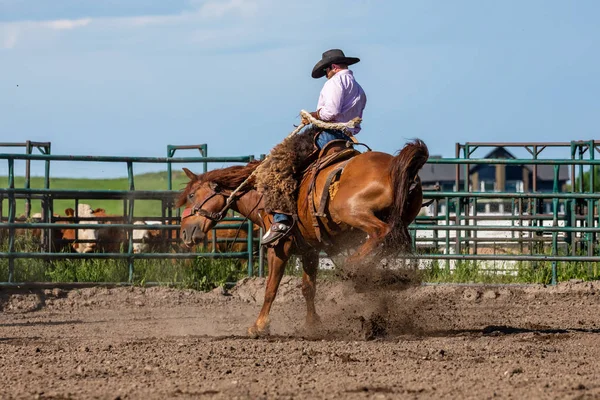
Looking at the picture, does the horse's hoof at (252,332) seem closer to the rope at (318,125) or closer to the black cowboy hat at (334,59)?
the rope at (318,125)

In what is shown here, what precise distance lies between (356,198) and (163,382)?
8.09 ft

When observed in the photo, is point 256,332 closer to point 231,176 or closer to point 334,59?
point 231,176

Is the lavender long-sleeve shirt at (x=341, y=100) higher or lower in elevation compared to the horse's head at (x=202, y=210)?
higher

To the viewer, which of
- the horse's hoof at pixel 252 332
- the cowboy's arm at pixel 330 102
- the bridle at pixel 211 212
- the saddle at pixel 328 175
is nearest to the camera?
the saddle at pixel 328 175

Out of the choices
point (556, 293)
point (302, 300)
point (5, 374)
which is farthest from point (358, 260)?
point (556, 293)

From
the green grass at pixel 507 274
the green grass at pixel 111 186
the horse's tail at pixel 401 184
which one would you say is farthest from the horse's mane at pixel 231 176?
the green grass at pixel 111 186

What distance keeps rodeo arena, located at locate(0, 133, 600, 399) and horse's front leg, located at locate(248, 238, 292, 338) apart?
0.01 meters

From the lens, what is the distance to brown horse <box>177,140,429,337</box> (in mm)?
7078

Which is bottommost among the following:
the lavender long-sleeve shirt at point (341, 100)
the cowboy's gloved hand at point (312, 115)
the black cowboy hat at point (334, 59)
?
the cowboy's gloved hand at point (312, 115)

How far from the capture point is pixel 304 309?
392 inches

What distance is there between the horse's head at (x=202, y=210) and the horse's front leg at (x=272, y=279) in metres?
0.78

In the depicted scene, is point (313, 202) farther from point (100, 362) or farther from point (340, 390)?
Result: point (340, 390)

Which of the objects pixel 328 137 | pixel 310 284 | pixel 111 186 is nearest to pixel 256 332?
pixel 310 284

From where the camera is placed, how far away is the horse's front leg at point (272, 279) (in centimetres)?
795
